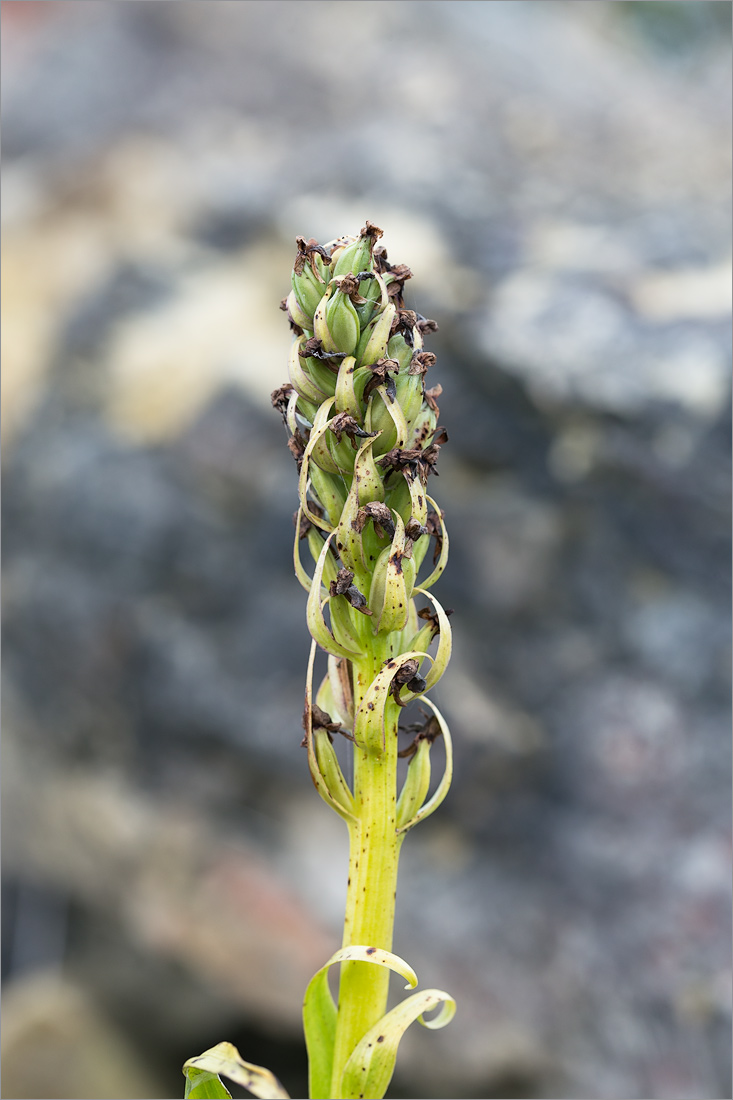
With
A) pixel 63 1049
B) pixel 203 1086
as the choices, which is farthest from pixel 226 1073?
pixel 63 1049

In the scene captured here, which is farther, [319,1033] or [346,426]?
[319,1033]

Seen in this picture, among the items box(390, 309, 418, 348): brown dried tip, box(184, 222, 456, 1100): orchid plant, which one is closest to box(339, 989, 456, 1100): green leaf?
box(184, 222, 456, 1100): orchid plant

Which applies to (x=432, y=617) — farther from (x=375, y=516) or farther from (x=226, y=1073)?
(x=226, y=1073)

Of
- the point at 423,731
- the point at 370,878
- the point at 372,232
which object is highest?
the point at 372,232

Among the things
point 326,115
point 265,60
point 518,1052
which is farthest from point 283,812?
point 265,60

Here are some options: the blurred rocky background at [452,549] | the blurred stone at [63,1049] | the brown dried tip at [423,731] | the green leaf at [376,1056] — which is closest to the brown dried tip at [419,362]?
the brown dried tip at [423,731]

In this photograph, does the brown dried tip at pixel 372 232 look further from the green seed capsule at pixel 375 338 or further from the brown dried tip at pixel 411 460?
the brown dried tip at pixel 411 460

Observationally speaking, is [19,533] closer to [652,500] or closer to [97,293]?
[97,293]
